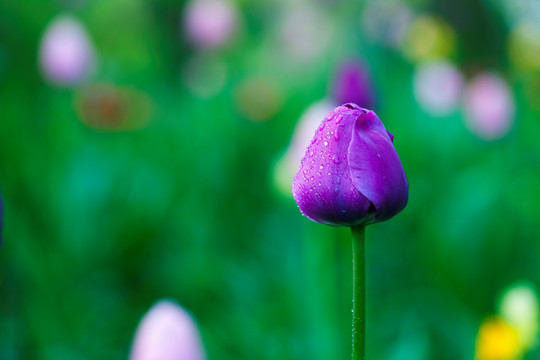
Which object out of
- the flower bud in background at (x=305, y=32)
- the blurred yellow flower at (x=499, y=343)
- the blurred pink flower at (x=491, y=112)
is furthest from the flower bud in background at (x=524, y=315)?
the flower bud in background at (x=305, y=32)

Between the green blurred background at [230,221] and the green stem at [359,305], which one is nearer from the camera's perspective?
the green stem at [359,305]

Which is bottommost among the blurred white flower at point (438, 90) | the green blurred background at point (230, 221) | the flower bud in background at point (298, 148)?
the green blurred background at point (230, 221)

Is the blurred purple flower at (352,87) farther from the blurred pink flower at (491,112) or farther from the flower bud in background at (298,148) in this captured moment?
the blurred pink flower at (491,112)

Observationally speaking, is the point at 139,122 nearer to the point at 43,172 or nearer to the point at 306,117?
the point at 43,172

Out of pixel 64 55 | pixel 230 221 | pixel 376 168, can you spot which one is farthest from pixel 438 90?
pixel 376 168

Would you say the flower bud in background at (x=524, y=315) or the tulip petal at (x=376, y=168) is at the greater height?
the tulip petal at (x=376, y=168)

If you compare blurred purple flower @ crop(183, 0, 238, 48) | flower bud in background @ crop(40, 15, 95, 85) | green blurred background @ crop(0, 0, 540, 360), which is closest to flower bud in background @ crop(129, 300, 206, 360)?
green blurred background @ crop(0, 0, 540, 360)
